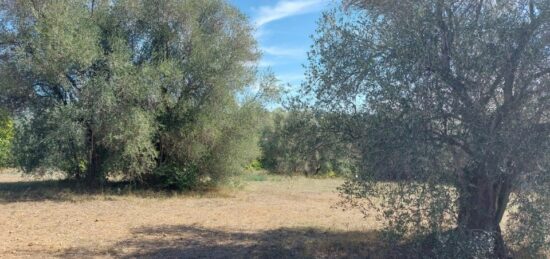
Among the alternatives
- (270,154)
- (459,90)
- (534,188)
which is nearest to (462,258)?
(534,188)

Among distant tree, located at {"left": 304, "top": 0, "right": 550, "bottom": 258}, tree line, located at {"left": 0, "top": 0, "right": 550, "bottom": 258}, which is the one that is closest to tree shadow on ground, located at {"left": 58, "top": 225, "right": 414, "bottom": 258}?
tree line, located at {"left": 0, "top": 0, "right": 550, "bottom": 258}

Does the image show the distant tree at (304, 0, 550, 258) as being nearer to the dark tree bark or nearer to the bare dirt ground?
the bare dirt ground

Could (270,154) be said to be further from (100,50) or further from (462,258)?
(462,258)

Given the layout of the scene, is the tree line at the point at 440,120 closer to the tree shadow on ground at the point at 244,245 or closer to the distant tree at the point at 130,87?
the tree shadow on ground at the point at 244,245

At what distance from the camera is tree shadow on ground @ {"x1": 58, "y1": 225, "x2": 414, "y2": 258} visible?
9.35m

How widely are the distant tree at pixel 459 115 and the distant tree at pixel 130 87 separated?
12.3 m

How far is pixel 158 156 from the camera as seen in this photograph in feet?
68.0

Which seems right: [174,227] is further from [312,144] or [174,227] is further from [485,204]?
[485,204]

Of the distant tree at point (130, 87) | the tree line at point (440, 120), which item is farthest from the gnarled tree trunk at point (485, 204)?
the distant tree at point (130, 87)

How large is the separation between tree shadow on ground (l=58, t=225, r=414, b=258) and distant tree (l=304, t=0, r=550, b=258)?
2109 mm

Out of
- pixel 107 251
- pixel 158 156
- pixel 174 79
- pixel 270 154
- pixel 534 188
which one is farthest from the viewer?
pixel 270 154

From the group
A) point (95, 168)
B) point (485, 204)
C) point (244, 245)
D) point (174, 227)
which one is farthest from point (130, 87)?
point (485, 204)

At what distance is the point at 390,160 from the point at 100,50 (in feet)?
46.9

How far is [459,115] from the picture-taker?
696 cm
